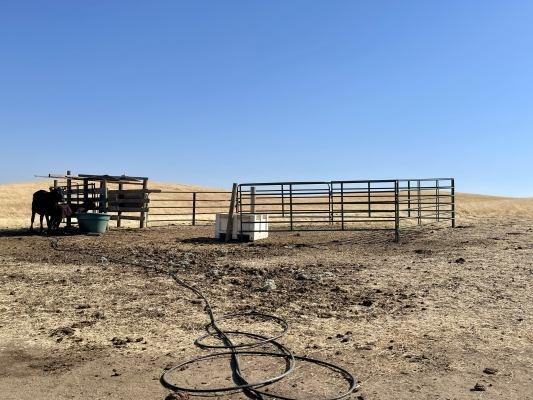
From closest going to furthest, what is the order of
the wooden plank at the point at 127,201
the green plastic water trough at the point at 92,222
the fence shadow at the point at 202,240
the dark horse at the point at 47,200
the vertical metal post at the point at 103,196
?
1. the fence shadow at the point at 202,240
2. the dark horse at the point at 47,200
3. the green plastic water trough at the point at 92,222
4. the vertical metal post at the point at 103,196
5. the wooden plank at the point at 127,201

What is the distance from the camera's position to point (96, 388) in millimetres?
3949

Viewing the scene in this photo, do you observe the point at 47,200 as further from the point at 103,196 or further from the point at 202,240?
the point at 202,240

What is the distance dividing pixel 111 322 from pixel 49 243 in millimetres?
9239

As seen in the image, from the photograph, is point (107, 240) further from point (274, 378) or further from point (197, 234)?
point (274, 378)

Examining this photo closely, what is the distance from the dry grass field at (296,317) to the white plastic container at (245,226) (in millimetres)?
2773

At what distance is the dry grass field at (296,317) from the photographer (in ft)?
13.2

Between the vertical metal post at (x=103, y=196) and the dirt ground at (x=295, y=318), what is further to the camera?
the vertical metal post at (x=103, y=196)

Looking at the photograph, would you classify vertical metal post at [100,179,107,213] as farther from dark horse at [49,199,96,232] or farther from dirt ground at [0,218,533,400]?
dirt ground at [0,218,533,400]

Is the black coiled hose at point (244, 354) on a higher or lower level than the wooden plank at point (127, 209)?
lower

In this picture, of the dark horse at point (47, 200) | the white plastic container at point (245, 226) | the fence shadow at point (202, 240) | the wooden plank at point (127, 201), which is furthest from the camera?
the wooden plank at point (127, 201)

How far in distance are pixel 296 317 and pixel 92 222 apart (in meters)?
12.2

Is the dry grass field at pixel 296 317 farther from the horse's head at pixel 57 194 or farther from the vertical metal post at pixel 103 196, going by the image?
the vertical metal post at pixel 103 196

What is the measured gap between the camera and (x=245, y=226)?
14.6 metres

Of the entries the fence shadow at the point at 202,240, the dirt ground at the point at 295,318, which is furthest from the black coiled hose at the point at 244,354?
the fence shadow at the point at 202,240
